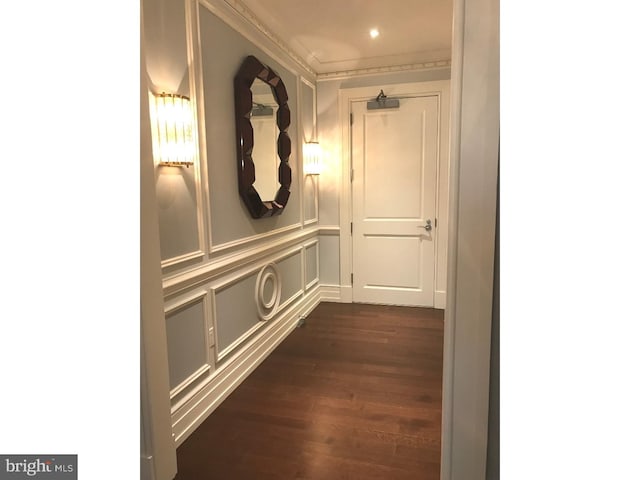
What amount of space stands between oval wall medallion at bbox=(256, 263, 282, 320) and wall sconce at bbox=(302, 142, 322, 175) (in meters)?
1.24

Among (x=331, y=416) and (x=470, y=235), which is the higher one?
(x=470, y=235)

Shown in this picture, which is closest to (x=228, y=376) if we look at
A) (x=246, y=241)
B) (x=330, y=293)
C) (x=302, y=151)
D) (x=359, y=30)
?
(x=246, y=241)

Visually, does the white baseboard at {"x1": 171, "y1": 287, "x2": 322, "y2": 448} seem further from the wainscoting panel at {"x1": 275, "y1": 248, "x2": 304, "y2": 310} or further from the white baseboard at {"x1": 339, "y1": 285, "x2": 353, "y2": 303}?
the white baseboard at {"x1": 339, "y1": 285, "x2": 353, "y2": 303}

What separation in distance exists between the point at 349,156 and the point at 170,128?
8.24ft

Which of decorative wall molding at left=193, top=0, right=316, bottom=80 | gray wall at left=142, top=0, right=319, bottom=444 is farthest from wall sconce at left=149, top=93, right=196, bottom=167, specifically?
decorative wall molding at left=193, top=0, right=316, bottom=80

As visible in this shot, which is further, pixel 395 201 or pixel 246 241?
pixel 395 201

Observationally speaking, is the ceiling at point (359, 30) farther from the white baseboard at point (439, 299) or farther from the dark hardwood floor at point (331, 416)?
the dark hardwood floor at point (331, 416)

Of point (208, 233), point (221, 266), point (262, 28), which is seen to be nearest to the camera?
point (208, 233)

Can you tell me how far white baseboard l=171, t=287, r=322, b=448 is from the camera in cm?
190

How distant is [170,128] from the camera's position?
168 centimetres

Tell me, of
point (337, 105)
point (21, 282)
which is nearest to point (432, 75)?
point (337, 105)

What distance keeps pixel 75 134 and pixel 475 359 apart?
A: 1104 millimetres

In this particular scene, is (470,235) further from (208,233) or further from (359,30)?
(359,30)
